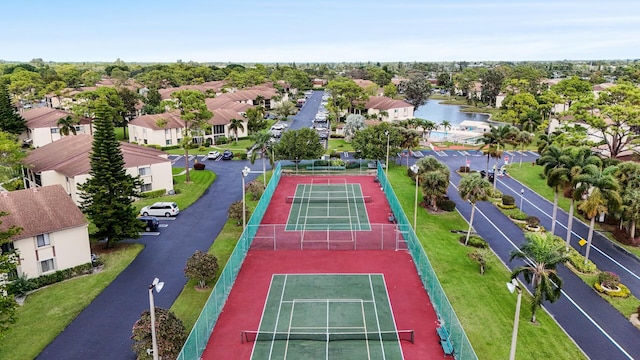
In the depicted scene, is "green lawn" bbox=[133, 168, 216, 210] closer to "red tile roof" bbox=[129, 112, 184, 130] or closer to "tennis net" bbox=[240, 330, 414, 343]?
"red tile roof" bbox=[129, 112, 184, 130]

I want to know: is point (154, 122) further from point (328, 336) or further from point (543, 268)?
point (543, 268)

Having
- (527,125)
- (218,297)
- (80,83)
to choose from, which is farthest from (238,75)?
(218,297)

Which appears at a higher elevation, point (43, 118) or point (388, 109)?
point (43, 118)

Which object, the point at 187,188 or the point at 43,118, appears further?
the point at 43,118

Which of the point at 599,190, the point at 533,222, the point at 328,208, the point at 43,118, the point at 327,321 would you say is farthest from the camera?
the point at 43,118

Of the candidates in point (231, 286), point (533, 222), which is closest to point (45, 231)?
point (231, 286)

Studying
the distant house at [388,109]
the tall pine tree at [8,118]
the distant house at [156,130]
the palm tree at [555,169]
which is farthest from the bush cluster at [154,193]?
the distant house at [388,109]

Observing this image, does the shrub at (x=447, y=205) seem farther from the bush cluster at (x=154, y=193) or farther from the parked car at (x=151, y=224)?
the bush cluster at (x=154, y=193)
